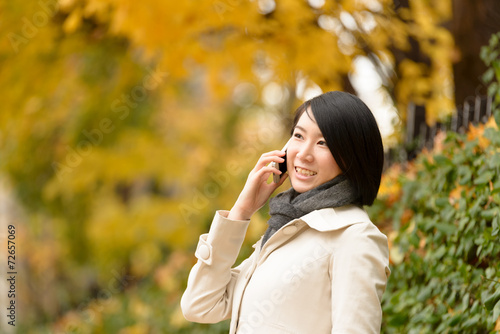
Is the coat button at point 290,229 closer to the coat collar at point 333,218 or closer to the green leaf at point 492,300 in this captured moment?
the coat collar at point 333,218

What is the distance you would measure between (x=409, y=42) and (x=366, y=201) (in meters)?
4.12

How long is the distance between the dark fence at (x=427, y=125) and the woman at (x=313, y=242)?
1.95 meters

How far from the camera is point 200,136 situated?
36.7 ft

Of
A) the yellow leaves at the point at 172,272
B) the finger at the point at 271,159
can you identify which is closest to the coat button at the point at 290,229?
the finger at the point at 271,159

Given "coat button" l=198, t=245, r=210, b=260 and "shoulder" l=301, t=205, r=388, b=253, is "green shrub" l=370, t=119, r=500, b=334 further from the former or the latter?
"coat button" l=198, t=245, r=210, b=260

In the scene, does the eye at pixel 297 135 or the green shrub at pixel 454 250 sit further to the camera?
the green shrub at pixel 454 250

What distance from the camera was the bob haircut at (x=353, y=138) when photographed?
1.90 metres

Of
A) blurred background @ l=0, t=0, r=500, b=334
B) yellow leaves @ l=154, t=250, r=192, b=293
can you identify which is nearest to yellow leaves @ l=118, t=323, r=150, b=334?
blurred background @ l=0, t=0, r=500, b=334

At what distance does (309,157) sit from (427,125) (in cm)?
343

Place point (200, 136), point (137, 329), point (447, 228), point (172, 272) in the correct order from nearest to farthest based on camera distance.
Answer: point (447, 228) < point (137, 329) < point (172, 272) < point (200, 136)

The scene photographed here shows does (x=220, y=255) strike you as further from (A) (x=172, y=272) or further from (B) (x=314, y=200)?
(A) (x=172, y=272)

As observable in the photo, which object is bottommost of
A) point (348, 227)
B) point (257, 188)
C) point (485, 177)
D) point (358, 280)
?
point (485, 177)

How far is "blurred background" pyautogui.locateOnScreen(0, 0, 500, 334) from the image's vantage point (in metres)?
3.11

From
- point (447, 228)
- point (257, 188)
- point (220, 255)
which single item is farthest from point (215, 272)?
point (447, 228)
